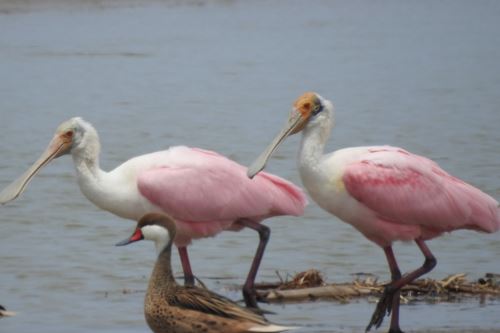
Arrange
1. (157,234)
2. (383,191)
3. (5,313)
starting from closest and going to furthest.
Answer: (157,234) < (5,313) < (383,191)

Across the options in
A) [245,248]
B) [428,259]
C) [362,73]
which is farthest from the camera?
[362,73]

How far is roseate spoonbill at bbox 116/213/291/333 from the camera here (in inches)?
299

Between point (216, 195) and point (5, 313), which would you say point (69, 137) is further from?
point (5, 313)

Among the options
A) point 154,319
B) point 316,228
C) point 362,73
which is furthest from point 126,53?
point 154,319

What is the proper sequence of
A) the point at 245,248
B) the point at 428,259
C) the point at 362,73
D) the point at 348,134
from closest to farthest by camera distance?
the point at 428,259 → the point at 245,248 → the point at 348,134 → the point at 362,73

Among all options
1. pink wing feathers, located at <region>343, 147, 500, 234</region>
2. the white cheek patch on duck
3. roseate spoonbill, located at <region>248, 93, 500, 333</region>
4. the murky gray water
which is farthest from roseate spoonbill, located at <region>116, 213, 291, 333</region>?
pink wing feathers, located at <region>343, 147, 500, 234</region>

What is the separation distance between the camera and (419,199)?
9.48 meters

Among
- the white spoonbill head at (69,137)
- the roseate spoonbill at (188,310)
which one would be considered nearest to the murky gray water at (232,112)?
the white spoonbill head at (69,137)

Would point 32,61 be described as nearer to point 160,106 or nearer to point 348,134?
point 160,106

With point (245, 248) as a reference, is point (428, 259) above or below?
above

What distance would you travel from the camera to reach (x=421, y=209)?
9500 mm

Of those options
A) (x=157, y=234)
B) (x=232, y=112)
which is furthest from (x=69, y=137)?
(x=232, y=112)

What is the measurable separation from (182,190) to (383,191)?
4.11 ft

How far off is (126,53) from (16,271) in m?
14.2
